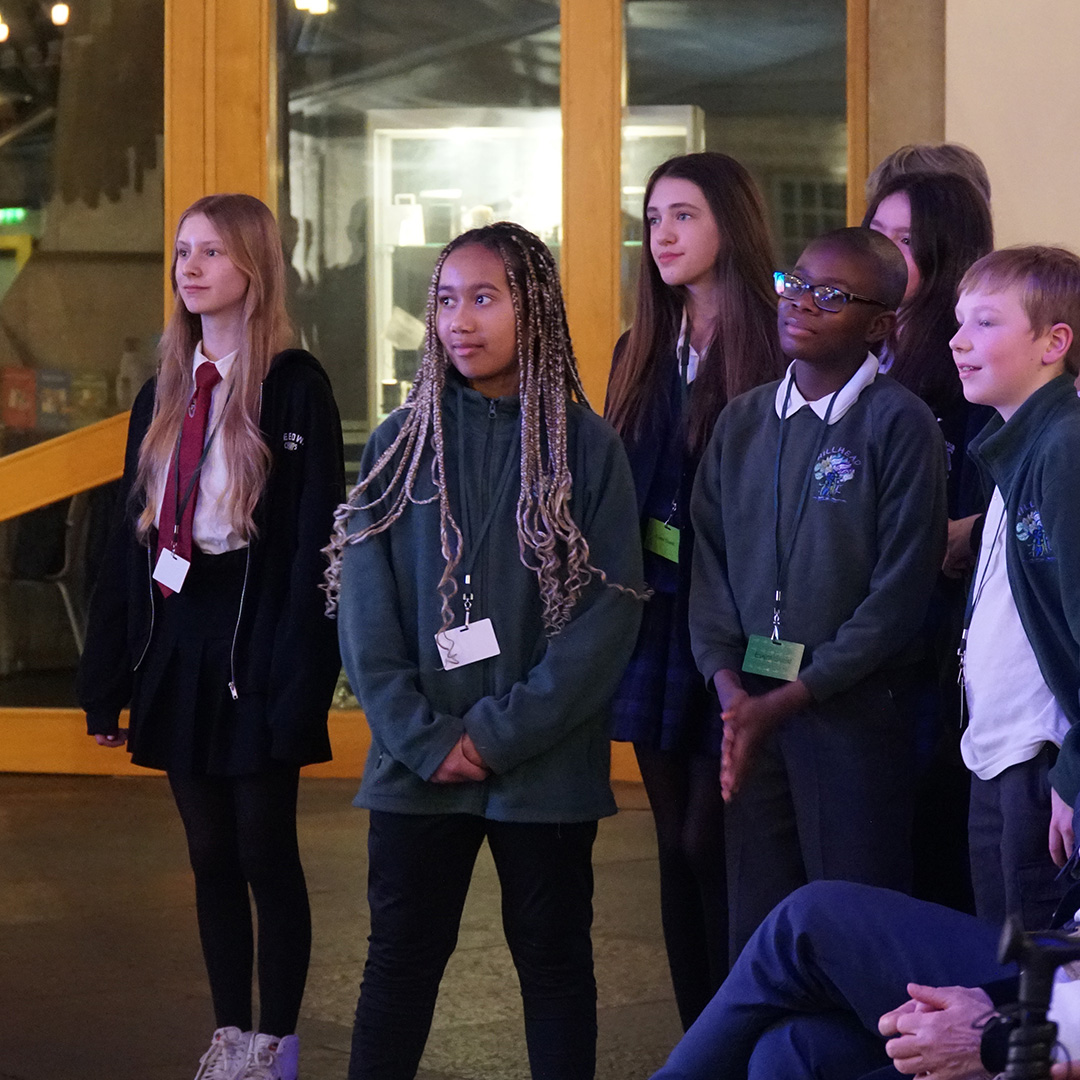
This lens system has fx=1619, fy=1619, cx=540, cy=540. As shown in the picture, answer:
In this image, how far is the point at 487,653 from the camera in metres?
2.60

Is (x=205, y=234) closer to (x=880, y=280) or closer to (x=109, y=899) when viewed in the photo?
(x=880, y=280)

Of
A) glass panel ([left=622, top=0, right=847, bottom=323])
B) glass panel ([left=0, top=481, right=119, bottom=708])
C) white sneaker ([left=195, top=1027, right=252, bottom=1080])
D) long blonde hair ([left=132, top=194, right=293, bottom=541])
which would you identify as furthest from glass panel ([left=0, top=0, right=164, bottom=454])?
white sneaker ([left=195, top=1027, right=252, bottom=1080])

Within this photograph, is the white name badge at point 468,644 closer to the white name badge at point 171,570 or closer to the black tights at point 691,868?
the black tights at point 691,868

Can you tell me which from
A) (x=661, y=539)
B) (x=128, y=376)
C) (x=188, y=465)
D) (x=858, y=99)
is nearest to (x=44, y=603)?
(x=128, y=376)

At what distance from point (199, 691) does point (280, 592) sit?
236mm

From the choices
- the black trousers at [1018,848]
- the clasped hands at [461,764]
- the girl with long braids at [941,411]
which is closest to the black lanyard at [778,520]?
the girl with long braids at [941,411]

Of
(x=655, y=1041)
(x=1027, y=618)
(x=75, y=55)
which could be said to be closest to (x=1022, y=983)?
(x=1027, y=618)

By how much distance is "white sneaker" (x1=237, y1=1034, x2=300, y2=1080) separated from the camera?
296 centimetres

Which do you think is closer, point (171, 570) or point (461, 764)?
point (461, 764)

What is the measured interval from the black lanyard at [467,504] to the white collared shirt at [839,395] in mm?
480

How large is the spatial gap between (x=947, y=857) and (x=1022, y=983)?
1.48 m

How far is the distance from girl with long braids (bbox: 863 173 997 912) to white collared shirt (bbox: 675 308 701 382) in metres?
0.38

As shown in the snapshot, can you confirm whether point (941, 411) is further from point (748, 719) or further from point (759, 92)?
point (759, 92)

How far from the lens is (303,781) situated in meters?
5.85
